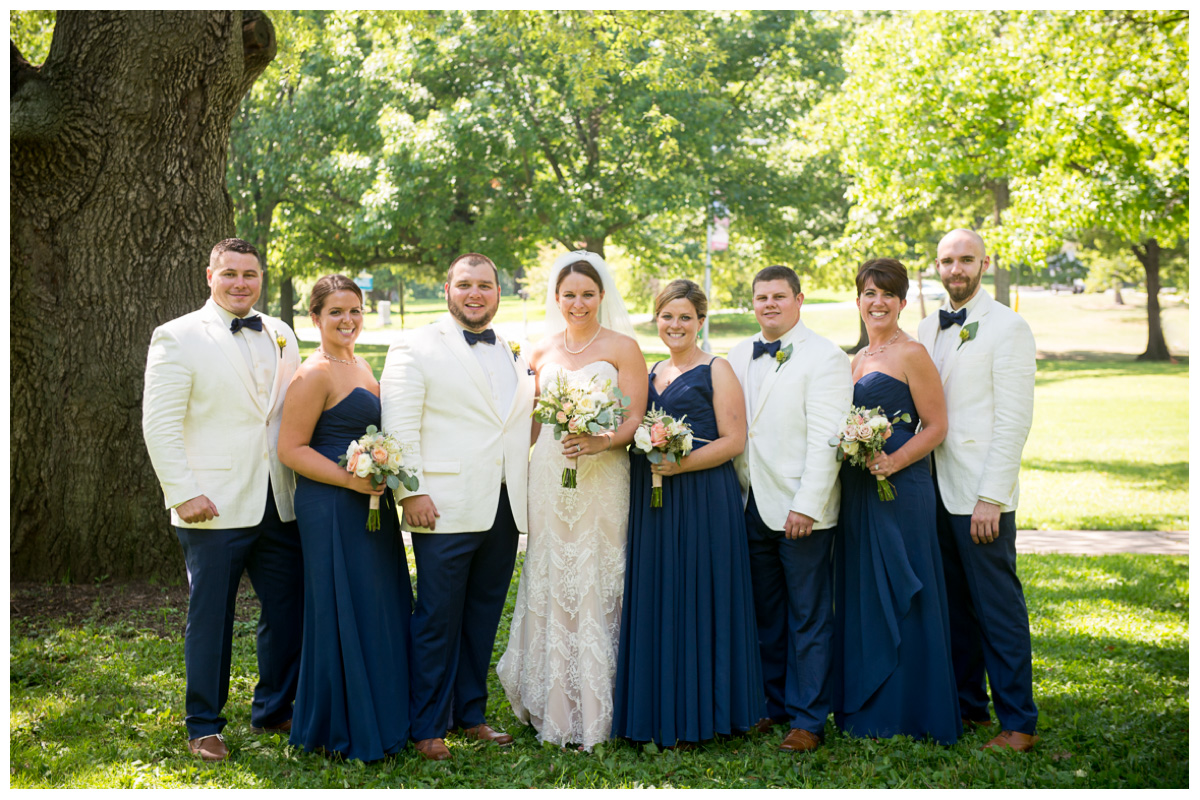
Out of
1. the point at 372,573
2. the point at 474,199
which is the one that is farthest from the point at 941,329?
the point at 474,199

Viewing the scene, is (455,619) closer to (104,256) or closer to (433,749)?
(433,749)

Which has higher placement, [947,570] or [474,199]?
[474,199]

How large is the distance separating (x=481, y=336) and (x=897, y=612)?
249cm

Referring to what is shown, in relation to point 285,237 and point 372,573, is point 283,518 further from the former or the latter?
point 285,237

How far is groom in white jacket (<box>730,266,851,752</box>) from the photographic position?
4.75 metres

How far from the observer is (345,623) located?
4.49 meters

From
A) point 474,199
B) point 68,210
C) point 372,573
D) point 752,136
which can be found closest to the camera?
point 372,573

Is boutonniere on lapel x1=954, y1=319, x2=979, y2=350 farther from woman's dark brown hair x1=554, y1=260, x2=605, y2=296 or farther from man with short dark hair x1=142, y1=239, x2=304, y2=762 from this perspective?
man with short dark hair x1=142, y1=239, x2=304, y2=762

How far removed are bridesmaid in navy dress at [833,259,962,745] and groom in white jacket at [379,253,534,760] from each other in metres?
1.77

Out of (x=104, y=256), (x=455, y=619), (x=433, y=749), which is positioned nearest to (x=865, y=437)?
(x=455, y=619)

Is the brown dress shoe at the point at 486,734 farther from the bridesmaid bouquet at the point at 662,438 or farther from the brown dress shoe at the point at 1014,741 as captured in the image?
the brown dress shoe at the point at 1014,741

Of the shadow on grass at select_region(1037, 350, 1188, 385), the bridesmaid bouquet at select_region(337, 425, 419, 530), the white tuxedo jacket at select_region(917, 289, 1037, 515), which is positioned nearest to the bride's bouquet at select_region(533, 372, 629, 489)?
the bridesmaid bouquet at select_region(337, 425, 419, 530)

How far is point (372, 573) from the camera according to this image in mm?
4582

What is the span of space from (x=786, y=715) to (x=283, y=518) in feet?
9.20
